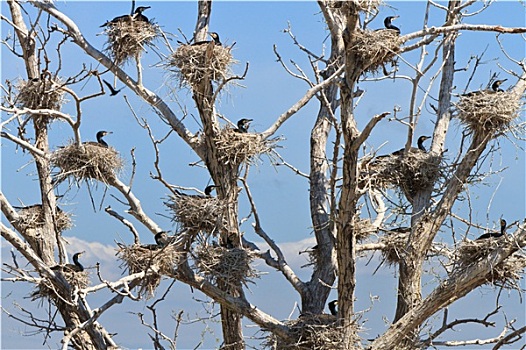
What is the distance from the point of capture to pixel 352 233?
7.46m

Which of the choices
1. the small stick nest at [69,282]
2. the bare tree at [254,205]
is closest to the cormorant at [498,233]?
the bare tree at [254,205]

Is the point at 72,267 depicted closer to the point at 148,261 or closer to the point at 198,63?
the point at 148,261

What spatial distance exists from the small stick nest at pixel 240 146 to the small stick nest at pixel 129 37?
110cm

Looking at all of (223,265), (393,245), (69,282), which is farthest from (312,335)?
(69,282)

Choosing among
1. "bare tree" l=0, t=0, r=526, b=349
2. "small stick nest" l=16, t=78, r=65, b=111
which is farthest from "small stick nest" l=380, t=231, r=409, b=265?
"small stick nest" l=16, t=78, r=65, b=111

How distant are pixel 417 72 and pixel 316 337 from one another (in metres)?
2.68

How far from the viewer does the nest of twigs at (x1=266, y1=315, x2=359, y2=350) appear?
25.5ft

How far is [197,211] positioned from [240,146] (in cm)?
71

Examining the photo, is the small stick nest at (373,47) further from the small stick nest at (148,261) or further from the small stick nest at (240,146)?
the small stick nest at (148,261)

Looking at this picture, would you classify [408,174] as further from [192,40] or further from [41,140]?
[41,140]

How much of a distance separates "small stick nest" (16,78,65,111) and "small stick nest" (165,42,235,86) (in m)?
1.66

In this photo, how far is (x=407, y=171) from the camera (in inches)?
339

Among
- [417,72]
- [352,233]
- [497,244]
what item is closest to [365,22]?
[417,72]

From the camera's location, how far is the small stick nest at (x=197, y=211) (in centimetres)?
784
